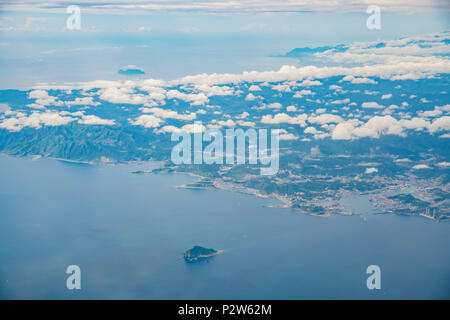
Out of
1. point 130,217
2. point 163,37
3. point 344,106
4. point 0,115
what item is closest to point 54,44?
point 163,37

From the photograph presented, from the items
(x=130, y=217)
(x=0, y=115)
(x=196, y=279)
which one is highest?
(x=0, y=115)

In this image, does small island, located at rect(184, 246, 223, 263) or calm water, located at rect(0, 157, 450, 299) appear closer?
calm water, located at rect(0, 157, 450, 299)

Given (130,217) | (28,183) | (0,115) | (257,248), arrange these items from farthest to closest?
(0,115)
(28,183)
(130,217)
(257,248)

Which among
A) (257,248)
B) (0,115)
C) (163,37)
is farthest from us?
(163,37)

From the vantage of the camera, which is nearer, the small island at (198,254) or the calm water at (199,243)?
the calm water at (199,243)

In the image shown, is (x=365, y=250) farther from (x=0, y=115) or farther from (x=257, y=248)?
(x=0, y=115)
